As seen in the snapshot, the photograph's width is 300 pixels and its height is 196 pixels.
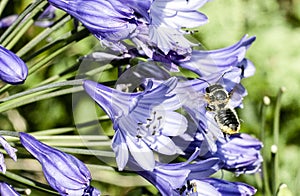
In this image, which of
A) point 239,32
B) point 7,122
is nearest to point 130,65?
point 7,122

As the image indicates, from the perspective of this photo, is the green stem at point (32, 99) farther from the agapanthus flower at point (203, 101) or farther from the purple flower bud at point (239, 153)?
the purple flower bud at point (239, 153)

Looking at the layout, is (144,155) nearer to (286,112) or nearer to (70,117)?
(70,117)

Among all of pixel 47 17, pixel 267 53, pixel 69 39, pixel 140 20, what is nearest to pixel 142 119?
pixel 140 20

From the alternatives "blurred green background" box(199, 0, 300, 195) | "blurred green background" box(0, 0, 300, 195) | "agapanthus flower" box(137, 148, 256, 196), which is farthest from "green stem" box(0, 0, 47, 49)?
"blurred green background" box(199, 0, 300, 195)

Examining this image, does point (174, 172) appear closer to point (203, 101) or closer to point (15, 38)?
→ point (203, 101)

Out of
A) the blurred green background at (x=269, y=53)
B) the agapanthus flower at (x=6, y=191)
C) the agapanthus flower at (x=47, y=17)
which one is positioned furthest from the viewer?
the blurred green background at (x=269, y=53)

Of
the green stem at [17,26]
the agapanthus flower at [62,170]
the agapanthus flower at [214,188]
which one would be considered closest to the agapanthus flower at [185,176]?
the agapanthus flower at [214,188]

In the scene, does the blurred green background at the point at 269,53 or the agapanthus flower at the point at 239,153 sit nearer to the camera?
the agapanthus flower at the point at 239,153
